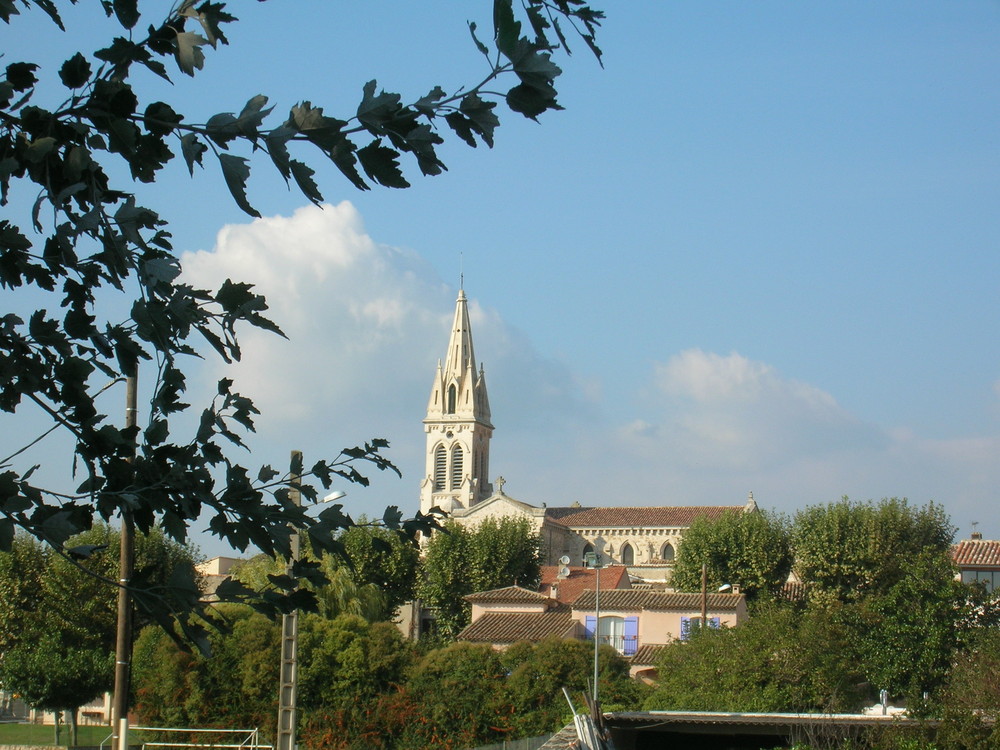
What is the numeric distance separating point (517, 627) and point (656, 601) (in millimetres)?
5948

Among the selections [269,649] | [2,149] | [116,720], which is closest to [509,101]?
[2,149]

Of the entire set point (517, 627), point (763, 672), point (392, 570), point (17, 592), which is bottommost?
point (763, 672)

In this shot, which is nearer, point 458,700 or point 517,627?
point 458,700

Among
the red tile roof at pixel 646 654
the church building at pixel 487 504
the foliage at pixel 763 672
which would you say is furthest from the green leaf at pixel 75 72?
the church building at pixel 487 504

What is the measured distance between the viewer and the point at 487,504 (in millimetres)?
93750

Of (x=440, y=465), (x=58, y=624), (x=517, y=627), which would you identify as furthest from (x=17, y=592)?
(x=440, y=465)

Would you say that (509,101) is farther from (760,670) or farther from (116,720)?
(760,670)

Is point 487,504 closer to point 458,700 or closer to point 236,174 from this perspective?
point 458,700

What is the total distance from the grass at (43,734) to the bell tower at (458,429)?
2204 inches

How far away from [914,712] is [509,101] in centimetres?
2938

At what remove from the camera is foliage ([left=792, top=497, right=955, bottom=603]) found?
190ft

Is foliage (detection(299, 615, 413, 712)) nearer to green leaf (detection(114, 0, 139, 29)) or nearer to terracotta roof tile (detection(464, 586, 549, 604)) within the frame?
terracotta roof tile (detection(464, 586, 549, 604))

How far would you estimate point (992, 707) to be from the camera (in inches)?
1093

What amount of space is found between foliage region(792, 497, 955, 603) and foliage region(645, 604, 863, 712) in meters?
19.8
